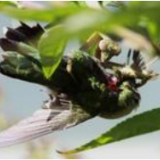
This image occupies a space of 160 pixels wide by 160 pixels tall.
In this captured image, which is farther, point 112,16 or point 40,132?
point 40,132

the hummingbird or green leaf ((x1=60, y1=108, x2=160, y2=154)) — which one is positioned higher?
the hummingbird

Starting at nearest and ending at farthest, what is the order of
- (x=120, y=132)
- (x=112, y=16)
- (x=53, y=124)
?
(x=112, y=16) → (x=120, y=132) → (x=53, y=124)

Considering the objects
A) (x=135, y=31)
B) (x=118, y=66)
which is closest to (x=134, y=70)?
(x=118, y=66)

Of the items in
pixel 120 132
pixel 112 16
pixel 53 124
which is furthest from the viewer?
pixel 53 124

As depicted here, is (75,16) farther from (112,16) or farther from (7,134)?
(7,134)
